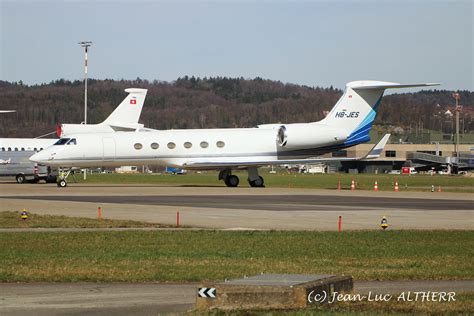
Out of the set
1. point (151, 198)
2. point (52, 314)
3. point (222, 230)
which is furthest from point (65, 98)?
point (52, 314)

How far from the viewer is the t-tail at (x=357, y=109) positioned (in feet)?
182

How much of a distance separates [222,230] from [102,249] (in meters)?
5.40

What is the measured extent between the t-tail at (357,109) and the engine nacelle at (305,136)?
4.38 ft

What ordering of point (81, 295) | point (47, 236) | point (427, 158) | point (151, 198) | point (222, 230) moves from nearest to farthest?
point (81, 295) < point (47, 236) < point (222, 230) < point (151, 198) < point (427, 158)

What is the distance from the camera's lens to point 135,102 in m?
75.2

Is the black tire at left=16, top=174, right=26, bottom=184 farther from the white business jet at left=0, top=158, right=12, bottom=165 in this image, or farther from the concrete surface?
the concrete surface

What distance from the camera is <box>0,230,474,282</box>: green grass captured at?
16531 millimetres

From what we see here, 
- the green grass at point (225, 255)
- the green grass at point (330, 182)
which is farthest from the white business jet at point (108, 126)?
the green grass at point (225, 255)

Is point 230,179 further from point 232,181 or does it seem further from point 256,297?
point 256,297

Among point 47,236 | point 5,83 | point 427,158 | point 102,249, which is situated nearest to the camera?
point 102,249

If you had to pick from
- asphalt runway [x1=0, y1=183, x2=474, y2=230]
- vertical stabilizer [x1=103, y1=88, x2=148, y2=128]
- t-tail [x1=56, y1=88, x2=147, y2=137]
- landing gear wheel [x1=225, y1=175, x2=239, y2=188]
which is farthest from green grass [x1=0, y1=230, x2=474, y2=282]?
vertical stabilizer [x1=103, y1=88, x2=148, y2=128]

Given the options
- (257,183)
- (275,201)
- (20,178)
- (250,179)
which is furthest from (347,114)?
(20,178)

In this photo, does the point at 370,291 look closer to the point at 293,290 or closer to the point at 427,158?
the point at 293,290

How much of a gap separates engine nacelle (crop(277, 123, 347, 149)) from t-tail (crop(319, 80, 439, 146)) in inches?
52.5
